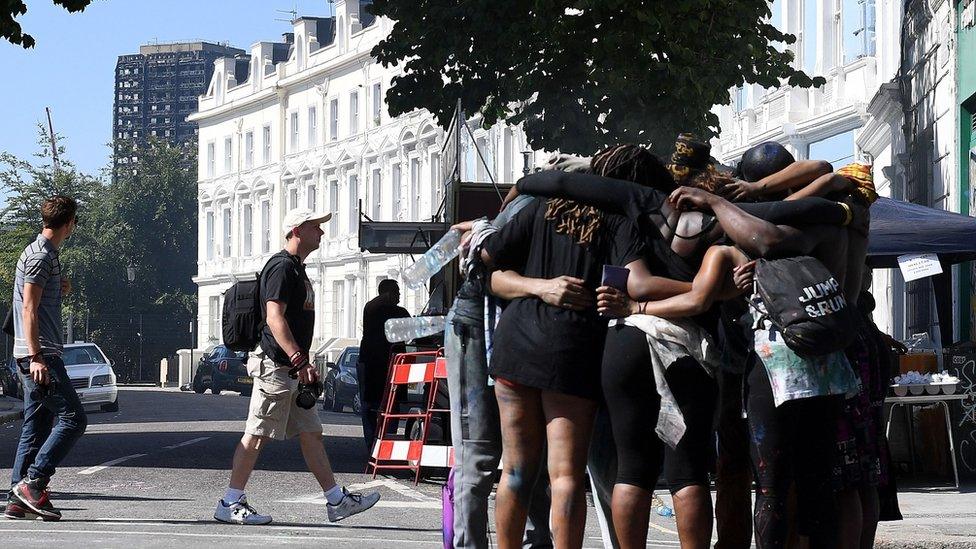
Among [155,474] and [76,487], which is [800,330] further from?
[155,474]

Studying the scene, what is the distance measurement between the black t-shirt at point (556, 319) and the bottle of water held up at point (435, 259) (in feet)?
2.10

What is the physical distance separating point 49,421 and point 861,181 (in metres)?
5.49

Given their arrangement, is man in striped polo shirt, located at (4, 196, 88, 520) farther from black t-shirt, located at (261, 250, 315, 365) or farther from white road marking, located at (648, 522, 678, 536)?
white road marking, located at (648, 522, 678, 536)

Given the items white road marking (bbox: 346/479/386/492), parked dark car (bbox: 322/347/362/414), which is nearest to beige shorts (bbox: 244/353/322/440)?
white road marking (bbox: 346/479/386/492)

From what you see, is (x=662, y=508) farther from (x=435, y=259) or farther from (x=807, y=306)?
(x=807, y=306)

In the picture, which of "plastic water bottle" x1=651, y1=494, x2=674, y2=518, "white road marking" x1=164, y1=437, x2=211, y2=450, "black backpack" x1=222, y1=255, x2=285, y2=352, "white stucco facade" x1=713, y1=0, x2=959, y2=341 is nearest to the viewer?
"black backpack" x1=222, y1=255, x2=285, y2=352

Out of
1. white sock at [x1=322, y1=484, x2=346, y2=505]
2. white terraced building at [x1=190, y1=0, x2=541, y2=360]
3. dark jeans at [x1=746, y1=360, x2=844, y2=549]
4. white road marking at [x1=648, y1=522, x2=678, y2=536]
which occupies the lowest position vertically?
white road marking at [x1=648, y1=522, x2=678, y2=536]

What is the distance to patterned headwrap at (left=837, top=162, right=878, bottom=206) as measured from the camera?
7.05 metres

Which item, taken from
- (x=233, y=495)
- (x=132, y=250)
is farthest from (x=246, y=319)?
(x=132, y=250)

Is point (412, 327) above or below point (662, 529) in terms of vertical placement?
above

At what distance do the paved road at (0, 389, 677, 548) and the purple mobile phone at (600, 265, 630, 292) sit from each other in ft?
9.55

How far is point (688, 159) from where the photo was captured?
711 cm

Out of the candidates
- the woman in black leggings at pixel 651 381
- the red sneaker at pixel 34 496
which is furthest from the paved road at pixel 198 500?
the woman in black leggings at pixel 651 381

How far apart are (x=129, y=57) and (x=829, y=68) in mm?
155922
